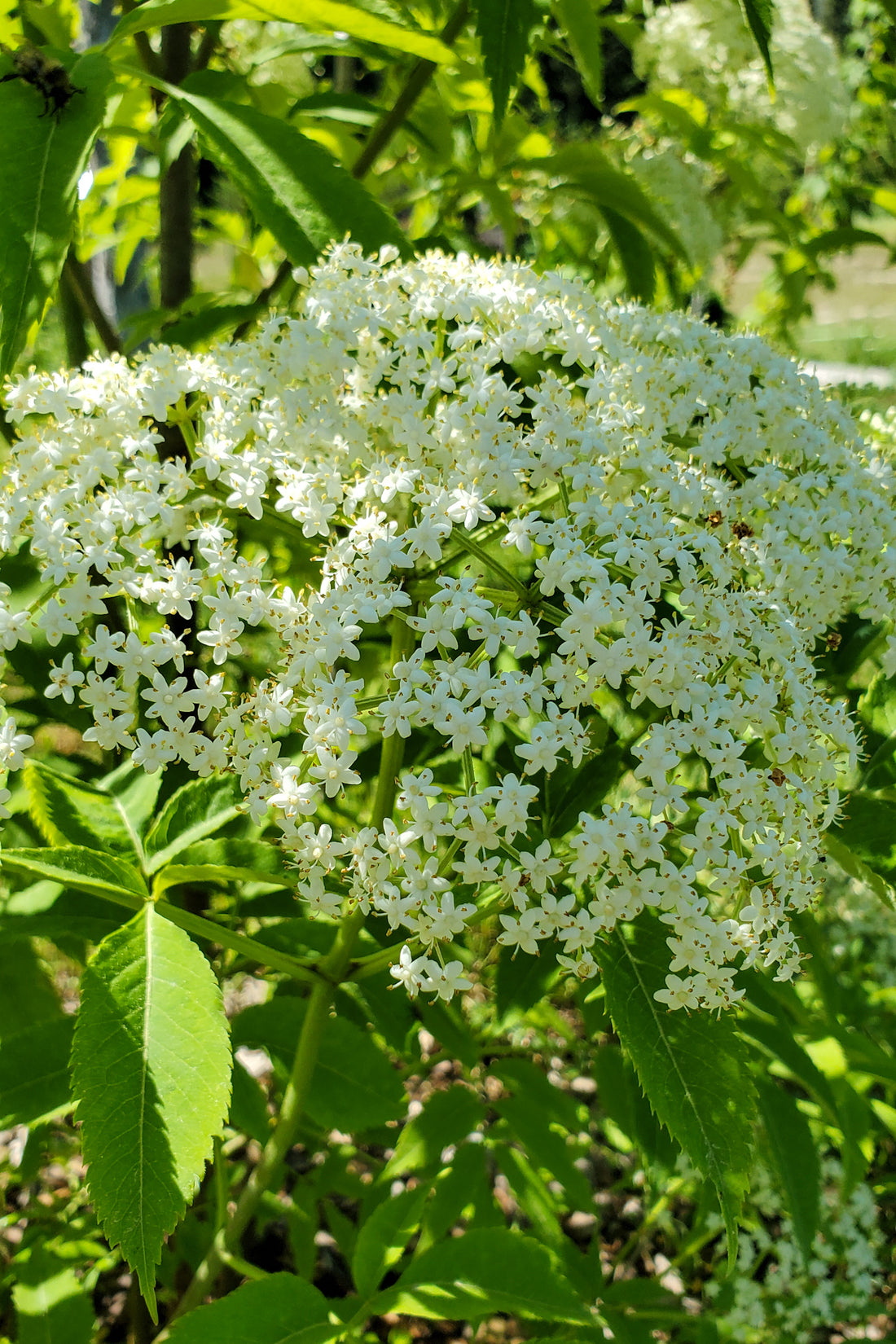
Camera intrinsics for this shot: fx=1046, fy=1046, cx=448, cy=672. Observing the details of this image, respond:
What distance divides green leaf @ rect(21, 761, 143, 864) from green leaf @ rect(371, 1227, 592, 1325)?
0.74 m

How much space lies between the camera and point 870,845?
5.26ft

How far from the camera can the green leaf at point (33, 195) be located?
1.26m

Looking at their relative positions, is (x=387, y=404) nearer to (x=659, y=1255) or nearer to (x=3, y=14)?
(x=3, y=14)

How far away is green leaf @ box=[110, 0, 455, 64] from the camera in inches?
57.1

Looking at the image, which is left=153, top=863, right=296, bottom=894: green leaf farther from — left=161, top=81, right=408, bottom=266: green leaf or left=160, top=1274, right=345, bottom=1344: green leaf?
left=161, top=81, right=408, bottom=266: green leaf

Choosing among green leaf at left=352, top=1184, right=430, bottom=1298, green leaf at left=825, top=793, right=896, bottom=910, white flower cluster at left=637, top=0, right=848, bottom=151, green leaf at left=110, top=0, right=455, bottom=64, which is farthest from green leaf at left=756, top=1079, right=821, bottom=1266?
white flower cluster at left=637, top=0, right=848, bottom=151

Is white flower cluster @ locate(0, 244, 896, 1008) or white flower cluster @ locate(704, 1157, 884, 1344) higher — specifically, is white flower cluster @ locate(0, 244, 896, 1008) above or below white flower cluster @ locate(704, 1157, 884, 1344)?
above

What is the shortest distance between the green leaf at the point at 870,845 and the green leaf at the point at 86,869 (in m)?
1.02


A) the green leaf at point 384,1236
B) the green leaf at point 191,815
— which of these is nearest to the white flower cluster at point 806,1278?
the green leaf at point 384,1236

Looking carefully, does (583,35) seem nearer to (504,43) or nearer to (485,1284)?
(504,43)

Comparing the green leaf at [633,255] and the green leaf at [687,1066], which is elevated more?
the green leaf at [633,255]

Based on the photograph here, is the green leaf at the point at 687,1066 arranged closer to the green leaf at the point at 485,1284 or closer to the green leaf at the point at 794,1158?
the green leaf at the point at 485,1284

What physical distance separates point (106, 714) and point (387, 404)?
592 mm

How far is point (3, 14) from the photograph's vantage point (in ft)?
5.52
